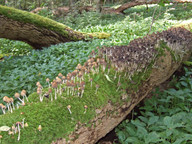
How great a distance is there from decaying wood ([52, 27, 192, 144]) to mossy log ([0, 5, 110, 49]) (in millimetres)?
3952

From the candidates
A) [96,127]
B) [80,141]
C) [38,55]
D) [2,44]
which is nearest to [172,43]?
[96,127]

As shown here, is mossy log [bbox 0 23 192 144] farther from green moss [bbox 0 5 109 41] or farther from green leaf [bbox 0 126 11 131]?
green moss [bbox 0 5 109 41]

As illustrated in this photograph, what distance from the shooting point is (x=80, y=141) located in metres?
2.12

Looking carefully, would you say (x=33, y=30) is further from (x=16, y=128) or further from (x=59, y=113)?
(x=16, y=128)

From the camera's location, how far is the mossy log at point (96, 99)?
1.90m

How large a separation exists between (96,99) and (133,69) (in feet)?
3.50

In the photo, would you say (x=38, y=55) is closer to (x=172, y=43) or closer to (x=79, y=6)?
(x=172, y=43)

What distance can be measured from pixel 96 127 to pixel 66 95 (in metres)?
0.63

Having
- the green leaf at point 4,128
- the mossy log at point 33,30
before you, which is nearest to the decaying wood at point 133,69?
the green leaf at point 4,128

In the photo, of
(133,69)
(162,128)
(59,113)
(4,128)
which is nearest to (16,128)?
(4,128)

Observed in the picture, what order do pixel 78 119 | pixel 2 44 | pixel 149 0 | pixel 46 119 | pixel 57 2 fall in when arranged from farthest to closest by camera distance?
1. pixel 57 2
2. pixel 149 0
3. pixel 2 44
4. pixel 78 119
5. pixel 46 119

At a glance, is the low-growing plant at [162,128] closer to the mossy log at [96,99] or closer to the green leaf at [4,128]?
the mossy log at [96,99]

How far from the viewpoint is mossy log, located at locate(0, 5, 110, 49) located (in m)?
6.03

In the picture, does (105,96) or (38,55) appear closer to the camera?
(105,96)
